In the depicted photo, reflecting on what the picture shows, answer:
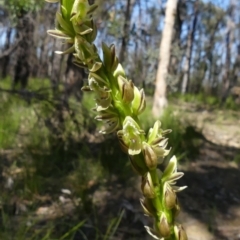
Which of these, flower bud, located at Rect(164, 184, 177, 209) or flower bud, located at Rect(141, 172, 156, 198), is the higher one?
flower bud, located at Rect(141, 172, 156, 198)

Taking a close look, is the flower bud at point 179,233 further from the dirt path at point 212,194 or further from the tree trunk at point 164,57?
the tree trunk at point 164,57

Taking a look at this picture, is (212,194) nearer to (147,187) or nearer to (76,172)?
(76,172)

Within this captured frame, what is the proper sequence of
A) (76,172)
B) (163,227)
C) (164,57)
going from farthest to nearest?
(164,57) → (76,172) → (163,227)

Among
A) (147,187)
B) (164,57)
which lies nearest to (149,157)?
(147,187)

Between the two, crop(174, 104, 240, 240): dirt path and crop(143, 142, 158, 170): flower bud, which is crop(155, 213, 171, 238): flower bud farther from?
crop(174, 104, 240, 240): dirt path

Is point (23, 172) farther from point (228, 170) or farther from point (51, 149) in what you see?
point (228, 170)

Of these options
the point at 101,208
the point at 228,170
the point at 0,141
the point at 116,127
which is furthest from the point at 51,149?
the point at 116,127

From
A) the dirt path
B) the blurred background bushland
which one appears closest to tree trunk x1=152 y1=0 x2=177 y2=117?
the dirt path
